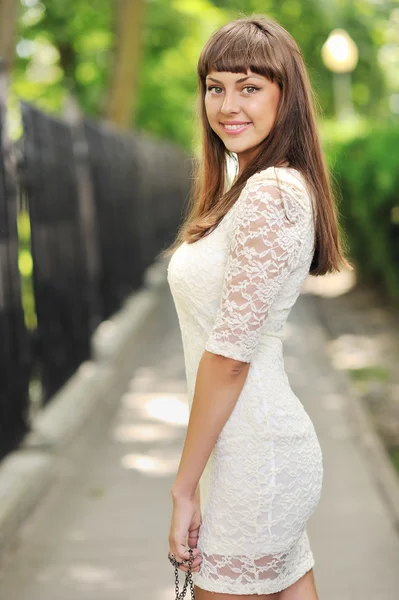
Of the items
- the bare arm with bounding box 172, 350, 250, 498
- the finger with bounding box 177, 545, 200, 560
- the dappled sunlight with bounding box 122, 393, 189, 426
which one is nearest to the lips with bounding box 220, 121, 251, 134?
the bare arm with bounding box 172, 350, 250, 498

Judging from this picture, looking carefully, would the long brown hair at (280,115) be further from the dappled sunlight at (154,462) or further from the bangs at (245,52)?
the dappled sunlight at (154,462)

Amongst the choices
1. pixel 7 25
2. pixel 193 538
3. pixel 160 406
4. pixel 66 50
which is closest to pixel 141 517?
pixel 160 406

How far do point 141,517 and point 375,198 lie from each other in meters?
7.48

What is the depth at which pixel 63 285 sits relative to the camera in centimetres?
776

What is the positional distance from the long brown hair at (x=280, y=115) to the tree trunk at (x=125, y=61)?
52.4ft

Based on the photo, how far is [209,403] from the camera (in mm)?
2260

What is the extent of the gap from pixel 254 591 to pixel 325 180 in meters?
0.97

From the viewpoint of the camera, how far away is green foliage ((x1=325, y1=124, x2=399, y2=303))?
11141 millimetres

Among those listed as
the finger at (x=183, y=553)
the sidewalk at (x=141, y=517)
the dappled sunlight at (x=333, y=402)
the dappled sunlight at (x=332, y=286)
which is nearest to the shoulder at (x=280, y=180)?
the finger at (x=183, y=553)

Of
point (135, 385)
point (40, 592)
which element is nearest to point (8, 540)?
point (40, 592)

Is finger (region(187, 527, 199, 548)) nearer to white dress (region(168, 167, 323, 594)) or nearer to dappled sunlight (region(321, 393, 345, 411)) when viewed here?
white dress (region(168, 167, 323, 594))

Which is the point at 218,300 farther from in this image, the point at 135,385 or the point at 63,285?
the point at 135,385

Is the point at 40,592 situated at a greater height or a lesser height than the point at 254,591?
lesser

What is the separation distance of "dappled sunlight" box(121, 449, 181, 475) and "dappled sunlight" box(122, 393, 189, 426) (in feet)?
2.84
